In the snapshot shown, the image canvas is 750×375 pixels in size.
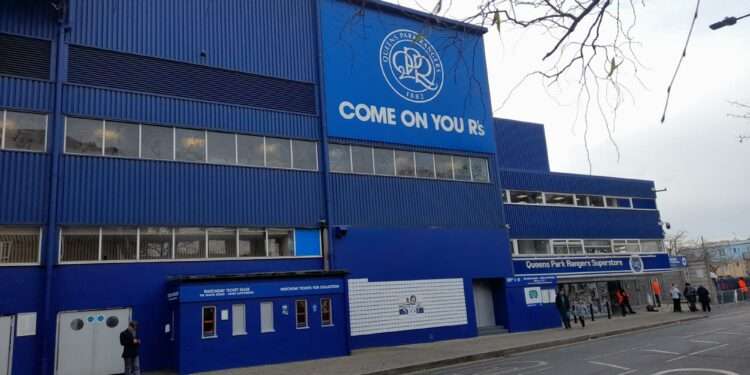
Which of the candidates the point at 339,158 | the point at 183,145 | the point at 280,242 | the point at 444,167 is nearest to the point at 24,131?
the point at 183,145

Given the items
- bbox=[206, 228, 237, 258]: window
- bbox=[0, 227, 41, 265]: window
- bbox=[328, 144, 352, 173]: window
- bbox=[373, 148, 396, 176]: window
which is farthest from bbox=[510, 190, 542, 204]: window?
bbox=[0, 227, 41, 265]: window

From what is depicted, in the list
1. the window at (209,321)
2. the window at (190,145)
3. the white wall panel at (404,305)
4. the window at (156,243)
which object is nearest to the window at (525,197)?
the white wall panel at (404,305)

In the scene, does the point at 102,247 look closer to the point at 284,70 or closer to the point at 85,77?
the point at 85,77

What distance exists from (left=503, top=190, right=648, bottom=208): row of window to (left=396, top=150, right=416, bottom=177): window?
6907mm

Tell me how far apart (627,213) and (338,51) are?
22471 millimetres

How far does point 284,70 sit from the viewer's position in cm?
2333

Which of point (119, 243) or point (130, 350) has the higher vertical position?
point (119, 243)

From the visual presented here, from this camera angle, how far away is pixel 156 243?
19.1 m

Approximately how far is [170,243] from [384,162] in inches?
383

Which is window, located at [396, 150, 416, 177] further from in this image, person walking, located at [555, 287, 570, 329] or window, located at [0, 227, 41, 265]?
window, located at [0, 227, 41, 265]

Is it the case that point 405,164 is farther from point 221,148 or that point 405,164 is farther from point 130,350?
point 130,350

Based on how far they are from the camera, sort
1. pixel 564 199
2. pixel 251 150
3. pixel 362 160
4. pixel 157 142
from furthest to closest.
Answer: pixel 564 199 < pixel 362 160 < pixel 251 150 < pixel 157 142

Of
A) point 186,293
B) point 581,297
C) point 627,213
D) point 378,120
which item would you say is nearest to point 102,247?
point 186,293

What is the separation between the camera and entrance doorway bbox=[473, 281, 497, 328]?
26.8 metres
